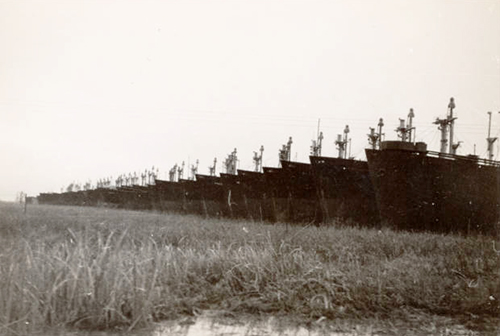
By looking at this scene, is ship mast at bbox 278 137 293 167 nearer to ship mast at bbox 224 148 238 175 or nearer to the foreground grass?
ship mast at bbox 224 148 238 175

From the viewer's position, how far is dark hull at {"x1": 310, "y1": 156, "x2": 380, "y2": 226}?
17.5 m

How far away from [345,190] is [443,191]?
14.4ft

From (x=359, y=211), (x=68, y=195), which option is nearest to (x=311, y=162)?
(x=359, y=211)

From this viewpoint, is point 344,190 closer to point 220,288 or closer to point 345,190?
point 345,190

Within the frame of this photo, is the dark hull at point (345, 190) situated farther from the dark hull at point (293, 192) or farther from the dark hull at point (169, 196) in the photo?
the dark hull at point (169, 196)

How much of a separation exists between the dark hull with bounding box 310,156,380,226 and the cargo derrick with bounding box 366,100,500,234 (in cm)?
247

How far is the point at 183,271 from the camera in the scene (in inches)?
215

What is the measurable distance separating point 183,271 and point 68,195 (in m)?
94.0

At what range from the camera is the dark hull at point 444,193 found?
47.8ft

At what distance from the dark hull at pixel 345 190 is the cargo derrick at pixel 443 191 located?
2.47 metres

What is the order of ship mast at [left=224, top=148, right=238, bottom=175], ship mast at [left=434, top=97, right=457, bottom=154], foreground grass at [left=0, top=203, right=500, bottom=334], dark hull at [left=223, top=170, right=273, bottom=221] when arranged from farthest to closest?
ship mast at [left=224, top=148, right=238, bottom=175], ship mast at [left=434, top=97, right=457, bottom=154], dark hull at [left=223, top=170, right=273, bottom=221], foreground grass at [left=0, top=203, right=500, bottom=334]

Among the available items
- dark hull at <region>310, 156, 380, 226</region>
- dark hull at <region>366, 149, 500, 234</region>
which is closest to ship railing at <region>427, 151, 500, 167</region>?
dark hull at <region>366, 149, 500, 234</region>

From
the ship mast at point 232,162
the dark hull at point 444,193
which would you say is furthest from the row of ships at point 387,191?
the ship mast at point 232,162

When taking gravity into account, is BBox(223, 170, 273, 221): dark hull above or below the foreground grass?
above
